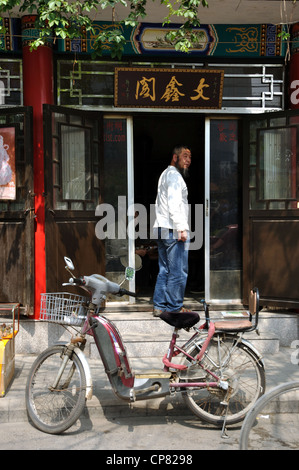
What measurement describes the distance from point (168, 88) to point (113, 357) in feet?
12.9

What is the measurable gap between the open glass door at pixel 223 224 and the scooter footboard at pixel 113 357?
3.20m

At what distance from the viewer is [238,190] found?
7746mm

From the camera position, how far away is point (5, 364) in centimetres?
537

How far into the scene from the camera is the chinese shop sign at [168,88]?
7.13 m

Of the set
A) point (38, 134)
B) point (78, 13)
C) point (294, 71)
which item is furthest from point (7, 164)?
point (294, 71)

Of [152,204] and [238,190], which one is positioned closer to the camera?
[238,190]

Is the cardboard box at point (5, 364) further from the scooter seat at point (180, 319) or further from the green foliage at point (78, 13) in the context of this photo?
the green foliage at point (78, 13)

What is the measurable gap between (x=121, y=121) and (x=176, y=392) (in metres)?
4.07

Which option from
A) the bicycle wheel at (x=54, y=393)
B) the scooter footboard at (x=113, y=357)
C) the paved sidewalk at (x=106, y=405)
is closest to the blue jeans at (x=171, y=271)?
the paved sidewalk at (x=106, y=405)

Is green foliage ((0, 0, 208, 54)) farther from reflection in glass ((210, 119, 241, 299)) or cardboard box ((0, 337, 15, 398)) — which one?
cardboard box ((0, 337, 15, 398))

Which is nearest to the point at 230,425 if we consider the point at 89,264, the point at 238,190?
the point at 89,264

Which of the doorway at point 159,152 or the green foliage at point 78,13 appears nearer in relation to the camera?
the green foliage at point 78,13
